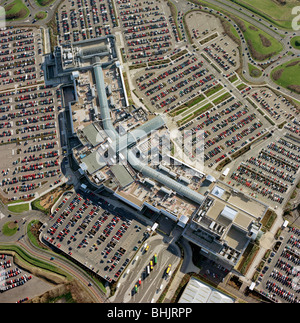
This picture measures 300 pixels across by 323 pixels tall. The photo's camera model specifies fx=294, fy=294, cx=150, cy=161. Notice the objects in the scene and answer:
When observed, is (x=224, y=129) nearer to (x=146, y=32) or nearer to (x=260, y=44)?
(x=260, y=44)

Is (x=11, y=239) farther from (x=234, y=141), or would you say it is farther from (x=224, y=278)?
(x=234, y=141)

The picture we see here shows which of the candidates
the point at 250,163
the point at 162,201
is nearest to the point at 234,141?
the point at 250,163

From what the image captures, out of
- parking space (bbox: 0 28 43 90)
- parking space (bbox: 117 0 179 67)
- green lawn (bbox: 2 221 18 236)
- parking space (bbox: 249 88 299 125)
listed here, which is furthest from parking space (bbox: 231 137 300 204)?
parking space (bbox: 0 28 43 90)

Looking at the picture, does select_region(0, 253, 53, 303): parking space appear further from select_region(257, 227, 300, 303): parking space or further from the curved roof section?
select_region(257, 227, 300, 303): parking space

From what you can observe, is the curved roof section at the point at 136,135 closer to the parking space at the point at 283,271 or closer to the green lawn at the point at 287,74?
the parking space at the point at 283,271

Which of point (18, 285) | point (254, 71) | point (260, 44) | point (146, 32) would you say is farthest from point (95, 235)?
point (260, 44)

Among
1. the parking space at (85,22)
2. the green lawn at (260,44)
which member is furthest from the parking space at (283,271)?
the parking space at (85,22)
